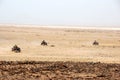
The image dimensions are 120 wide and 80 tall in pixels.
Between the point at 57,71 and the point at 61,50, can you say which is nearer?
the point at 57,71

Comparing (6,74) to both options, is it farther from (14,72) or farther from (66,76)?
(66,76)

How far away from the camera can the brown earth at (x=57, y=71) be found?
18.5 m

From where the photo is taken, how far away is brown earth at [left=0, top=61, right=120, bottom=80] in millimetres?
18473

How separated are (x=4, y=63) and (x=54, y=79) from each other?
17.0ft

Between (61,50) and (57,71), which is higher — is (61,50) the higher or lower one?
the higher one

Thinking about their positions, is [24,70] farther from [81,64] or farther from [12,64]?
[81,64]

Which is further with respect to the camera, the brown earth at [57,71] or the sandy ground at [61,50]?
the sandy ground at [61,50]

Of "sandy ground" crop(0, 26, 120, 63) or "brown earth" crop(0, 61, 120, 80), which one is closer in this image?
"brown earth" crop(0, 61, 120, 80)

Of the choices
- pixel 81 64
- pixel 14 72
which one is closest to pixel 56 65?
pixel 81 64

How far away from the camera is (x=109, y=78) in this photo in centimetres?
1858

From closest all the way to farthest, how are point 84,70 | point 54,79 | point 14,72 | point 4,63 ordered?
point 54,79
point 14,72
point 84,70
point 4,63

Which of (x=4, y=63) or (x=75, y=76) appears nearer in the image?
(x=75, y=76)

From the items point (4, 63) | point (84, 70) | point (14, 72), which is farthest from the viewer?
point (4, 63)

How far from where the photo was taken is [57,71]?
20156 mm
